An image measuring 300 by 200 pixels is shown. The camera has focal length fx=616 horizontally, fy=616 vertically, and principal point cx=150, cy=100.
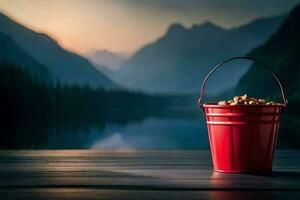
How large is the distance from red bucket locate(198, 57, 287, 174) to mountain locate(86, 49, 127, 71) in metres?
1.91

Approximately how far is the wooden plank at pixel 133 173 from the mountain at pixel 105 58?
36.8 inches

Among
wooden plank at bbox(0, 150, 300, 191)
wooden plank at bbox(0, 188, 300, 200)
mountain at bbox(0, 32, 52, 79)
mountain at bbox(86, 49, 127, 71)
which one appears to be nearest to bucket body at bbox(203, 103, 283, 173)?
wooden plank at bbox(0, 150, 300, 191)

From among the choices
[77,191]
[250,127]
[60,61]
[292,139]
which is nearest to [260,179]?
[250,127]

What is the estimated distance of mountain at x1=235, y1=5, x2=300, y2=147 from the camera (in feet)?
16.5

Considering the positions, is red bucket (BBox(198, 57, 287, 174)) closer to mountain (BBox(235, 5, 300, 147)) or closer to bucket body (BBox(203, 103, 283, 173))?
bucket body (BBox(203, 103, 283, 173))

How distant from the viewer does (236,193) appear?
8.13ft

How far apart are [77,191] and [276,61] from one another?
2.97 metres

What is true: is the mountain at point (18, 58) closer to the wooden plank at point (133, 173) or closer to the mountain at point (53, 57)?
the mountain at point (53, 57)

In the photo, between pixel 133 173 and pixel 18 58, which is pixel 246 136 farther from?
pixel 18 58

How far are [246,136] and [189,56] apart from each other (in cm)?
195

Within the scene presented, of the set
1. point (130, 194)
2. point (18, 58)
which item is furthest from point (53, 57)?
point (130, 194)

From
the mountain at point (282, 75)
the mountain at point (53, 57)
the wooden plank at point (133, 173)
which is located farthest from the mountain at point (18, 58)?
the mountain at point (282, 75)

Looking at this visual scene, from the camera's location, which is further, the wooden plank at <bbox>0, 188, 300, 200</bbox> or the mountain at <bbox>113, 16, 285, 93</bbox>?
the mountain at <bbox>113, 16, 285, 93</bbox>

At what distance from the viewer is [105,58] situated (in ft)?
16.6
